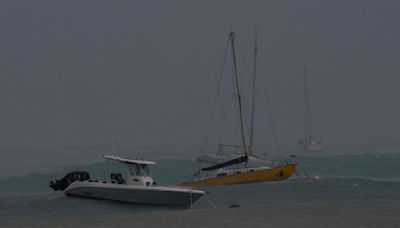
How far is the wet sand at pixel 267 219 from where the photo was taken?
74.5ft

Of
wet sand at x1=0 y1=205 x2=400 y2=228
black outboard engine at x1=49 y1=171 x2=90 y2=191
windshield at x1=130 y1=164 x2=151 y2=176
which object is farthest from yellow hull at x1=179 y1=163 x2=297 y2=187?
wet sand at x1=0 y1=205 x2=400 y2=228

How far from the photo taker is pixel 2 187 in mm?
72000

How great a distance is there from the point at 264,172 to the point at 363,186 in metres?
7.53

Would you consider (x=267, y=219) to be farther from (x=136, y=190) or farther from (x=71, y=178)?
(x=71, y=178)

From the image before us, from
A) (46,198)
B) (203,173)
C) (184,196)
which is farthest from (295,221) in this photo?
(203,173)

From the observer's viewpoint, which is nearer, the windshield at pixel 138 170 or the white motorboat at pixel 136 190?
the white motorboat at pixel 136 190

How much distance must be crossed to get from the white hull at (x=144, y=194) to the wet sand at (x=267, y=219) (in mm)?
13065

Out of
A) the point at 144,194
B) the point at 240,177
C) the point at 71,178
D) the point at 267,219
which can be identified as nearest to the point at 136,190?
the point at 144,194

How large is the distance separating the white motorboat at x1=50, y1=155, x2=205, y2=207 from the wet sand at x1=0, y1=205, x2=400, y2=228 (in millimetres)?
13108

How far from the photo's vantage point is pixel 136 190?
41.6 meters

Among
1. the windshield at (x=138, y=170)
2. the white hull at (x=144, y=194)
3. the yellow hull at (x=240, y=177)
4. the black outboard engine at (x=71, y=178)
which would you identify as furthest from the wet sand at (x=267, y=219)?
the yellow hull at (x=240, y=177)

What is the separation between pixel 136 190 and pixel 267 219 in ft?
59.1

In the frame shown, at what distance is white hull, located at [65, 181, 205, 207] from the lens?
40.7 metres

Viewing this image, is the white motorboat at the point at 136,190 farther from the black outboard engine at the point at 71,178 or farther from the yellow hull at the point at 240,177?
the yellow hull at the point at 240,177
